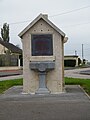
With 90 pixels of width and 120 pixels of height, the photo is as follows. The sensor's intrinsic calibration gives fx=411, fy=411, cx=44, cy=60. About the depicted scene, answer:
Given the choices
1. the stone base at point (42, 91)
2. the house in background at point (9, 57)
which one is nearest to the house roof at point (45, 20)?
the stone base at point (42, 91)

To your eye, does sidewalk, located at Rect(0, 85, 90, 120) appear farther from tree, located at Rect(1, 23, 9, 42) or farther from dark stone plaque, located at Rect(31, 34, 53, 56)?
tree, located at Rect(1, 23, 9, 42)

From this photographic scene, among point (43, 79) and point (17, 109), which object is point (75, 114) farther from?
point (43, 79)

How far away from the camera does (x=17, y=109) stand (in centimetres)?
1377

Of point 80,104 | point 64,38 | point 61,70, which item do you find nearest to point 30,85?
point 61,70

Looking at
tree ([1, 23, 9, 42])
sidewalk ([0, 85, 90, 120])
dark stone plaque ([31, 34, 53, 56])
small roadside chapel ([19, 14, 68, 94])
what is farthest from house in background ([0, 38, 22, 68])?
sidewalk ([0, 85, 90, 120])

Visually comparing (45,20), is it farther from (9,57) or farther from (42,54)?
(9,57)

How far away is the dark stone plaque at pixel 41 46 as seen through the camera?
20.0 meters

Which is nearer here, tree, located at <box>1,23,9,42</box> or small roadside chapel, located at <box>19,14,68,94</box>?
small roadside chapel, located at <box>19,14,68,94</box>

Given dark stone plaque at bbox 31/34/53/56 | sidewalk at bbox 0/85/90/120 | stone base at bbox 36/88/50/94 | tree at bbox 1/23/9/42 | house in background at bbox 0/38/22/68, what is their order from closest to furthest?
sidewalk at bbox 0/85/90/120 → stone base at bbox 36/88/50/94 → dark stone plaque at bbox 31/34/53/56 → house in background at bbox 0/38/22/68 → tree at bbox 1/23/9/42

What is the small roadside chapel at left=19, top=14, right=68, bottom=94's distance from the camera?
20.0 m

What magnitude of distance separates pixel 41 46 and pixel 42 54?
1.37 ft

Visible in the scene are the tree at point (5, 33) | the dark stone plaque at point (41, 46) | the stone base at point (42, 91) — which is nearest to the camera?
the stone base at point (42, 91)

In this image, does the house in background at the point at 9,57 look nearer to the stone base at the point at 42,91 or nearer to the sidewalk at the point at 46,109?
the stone base at the point at 42,91

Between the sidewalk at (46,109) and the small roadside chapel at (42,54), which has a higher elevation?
the small roadside chapel at (42,54)
